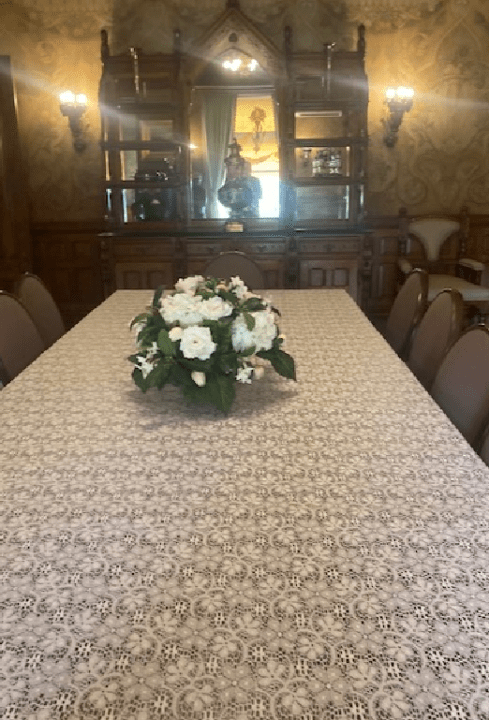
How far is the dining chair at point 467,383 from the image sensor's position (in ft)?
5.36

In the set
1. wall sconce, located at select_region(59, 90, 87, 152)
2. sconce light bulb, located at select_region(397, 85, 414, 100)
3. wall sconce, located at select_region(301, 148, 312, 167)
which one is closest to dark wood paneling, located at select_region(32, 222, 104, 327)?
wall sconce, located at select_region(59, 90, 87, 152)

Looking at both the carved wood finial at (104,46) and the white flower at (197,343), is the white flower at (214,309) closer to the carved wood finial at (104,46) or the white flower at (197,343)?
the white flower at (197,343)

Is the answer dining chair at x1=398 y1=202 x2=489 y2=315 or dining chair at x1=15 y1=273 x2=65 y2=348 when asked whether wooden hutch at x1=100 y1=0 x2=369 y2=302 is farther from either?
dining chair at x1=15 y1=273 x2=65 y2=348

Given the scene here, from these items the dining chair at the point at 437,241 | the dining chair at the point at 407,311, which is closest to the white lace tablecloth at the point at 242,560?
the dining chair at the point at 407,311

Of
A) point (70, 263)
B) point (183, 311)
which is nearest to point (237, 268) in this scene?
point (183, 311)

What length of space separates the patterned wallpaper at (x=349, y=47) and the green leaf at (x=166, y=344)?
165 inches

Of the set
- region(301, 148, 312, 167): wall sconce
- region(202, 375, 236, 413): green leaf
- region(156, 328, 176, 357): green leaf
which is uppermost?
region(301, 148, 312, 167): wall sconce

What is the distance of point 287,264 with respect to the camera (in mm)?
5078

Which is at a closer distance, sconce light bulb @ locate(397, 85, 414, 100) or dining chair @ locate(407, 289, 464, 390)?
dining chair @ locate(407, 289, 464, 390)

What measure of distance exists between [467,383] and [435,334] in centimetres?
52

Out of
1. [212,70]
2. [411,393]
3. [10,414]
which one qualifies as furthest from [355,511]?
[212,70]

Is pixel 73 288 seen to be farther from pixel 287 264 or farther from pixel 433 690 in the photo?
pixel 433 690

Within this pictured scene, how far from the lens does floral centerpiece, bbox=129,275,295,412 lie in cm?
157

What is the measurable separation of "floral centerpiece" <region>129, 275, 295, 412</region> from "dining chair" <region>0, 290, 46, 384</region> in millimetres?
681
